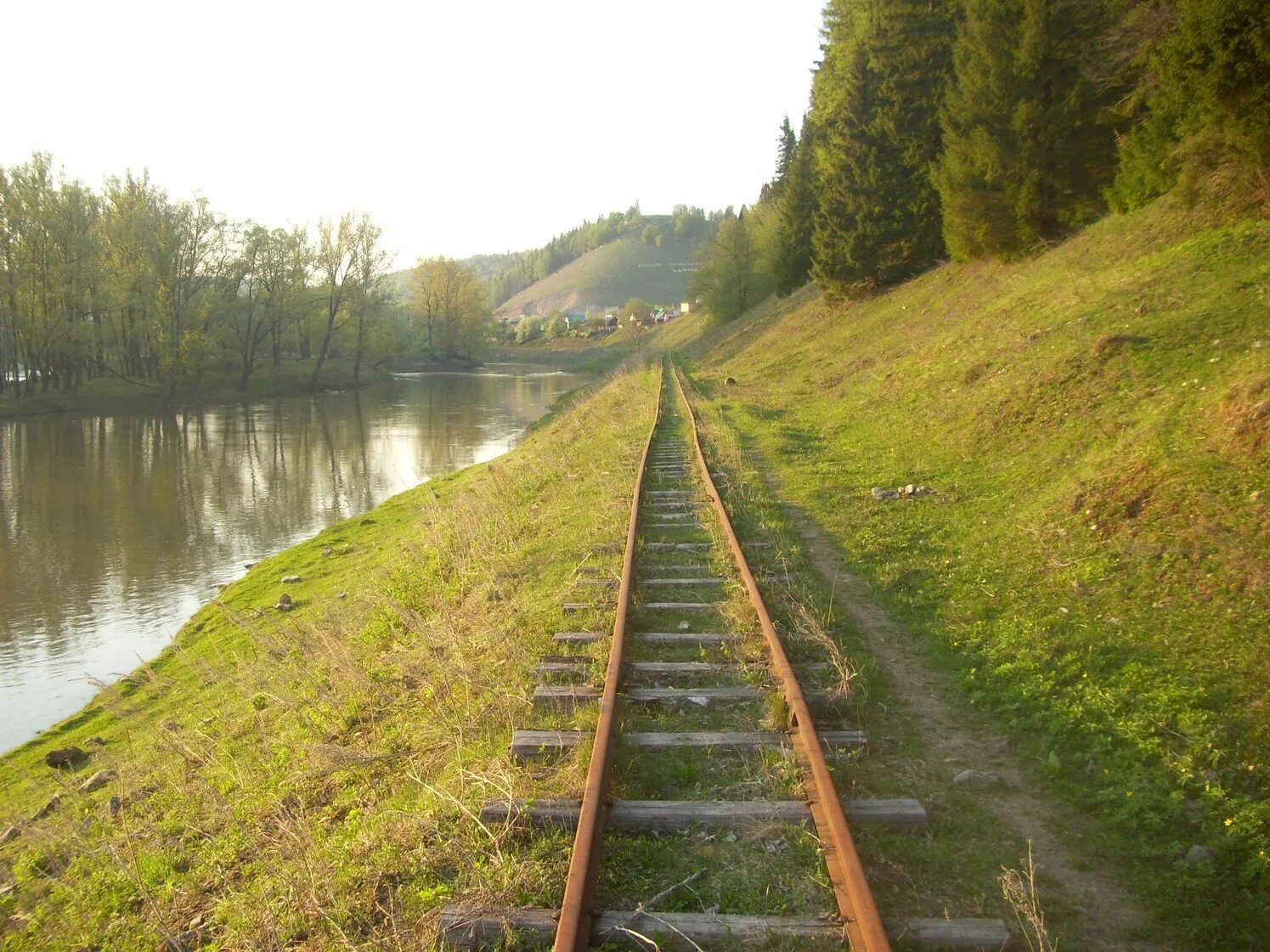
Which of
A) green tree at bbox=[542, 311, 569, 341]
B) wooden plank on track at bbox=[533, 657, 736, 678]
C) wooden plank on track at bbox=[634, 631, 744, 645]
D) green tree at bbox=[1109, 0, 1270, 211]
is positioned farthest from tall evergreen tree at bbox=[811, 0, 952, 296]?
green tree at bbox=[542, 311, 569, 341]

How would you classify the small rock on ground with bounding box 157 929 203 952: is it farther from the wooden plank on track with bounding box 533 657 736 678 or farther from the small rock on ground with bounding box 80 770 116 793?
the small rock on ground with bounding box 80 770 116 793

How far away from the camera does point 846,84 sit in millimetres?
31969

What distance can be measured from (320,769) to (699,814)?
2.97 meters

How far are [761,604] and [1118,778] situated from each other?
2.57 metres

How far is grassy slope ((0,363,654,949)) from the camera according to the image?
3861 millimetres

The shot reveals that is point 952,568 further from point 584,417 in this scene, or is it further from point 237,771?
point 584,417

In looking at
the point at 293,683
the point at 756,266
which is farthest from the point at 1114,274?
the point at 756,266

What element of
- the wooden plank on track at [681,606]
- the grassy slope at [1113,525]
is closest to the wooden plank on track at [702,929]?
the grassy slope at [1113,525]

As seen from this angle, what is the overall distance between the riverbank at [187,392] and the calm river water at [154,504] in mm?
2325

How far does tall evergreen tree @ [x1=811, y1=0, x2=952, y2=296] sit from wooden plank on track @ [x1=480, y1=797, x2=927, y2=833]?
2757 centimetres

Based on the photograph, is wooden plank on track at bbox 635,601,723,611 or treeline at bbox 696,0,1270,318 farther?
treeline at bbox 696,0,1270,318

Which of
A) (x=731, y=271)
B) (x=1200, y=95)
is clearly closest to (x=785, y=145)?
(x=731, y=271)

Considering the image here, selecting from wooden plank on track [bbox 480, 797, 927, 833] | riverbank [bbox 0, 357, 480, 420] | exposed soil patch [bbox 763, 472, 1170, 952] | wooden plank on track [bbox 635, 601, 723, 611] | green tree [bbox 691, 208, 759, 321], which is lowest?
exposed soil patch [bbox 763, 472, 1170, 952]

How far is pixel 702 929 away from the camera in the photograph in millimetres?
3195
